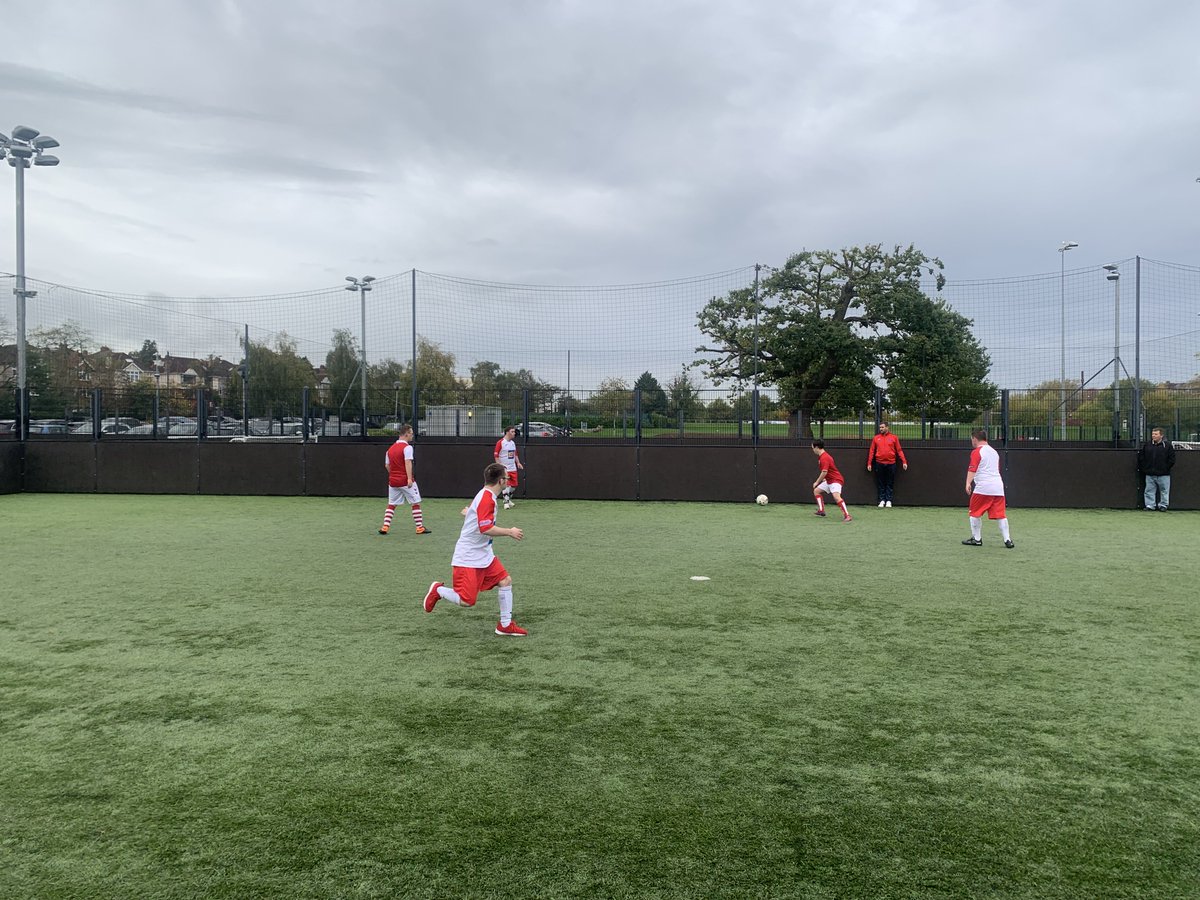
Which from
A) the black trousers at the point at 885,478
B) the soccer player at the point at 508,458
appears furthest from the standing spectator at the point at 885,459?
the soccer player at the point at 508,458

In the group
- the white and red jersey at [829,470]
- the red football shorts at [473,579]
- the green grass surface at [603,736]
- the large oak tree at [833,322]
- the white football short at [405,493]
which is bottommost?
the green grass surface at [603,736]

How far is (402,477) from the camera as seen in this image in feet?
46.0

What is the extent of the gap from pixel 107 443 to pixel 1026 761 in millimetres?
22707

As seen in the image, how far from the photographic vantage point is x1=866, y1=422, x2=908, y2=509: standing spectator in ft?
62.0

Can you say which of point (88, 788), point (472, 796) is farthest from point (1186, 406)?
point (88, 788)

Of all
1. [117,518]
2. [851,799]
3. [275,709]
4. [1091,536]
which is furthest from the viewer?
[117,518]

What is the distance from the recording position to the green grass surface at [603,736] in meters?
3.39

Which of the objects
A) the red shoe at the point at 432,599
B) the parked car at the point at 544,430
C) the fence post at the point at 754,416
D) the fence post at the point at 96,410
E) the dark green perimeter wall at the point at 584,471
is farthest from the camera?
the fence post at the point at 96,410

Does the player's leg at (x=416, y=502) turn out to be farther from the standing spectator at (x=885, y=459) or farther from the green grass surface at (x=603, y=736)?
the standing spectator at (x=885, y=459)

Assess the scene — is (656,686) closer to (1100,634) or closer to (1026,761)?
(1026,761)

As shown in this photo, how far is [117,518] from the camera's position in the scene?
15844 mm

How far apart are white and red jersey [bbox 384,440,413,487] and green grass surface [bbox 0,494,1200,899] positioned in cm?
415

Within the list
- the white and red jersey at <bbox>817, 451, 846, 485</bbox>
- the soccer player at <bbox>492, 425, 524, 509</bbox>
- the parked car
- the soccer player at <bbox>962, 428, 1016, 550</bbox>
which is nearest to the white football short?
the soccer player at <bbox>492, 425, 524, 509</bbox>

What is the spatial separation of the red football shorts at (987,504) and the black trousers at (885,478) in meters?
6.57
